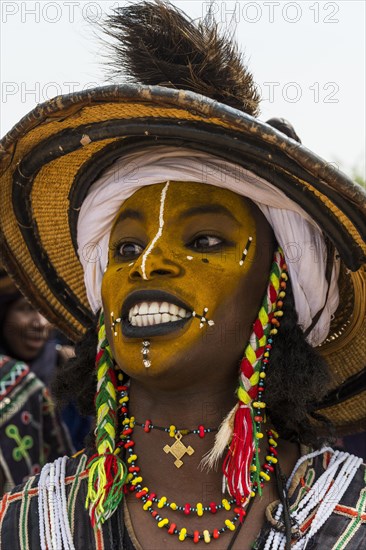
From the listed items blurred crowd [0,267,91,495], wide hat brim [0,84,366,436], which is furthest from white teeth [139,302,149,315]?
blurred crowd [0,267,91,495]

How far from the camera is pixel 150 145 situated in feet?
8.80

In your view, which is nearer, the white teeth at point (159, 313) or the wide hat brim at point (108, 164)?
the wide hat brim at point (108, 164)

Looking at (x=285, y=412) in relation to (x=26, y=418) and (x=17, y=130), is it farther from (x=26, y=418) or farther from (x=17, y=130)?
(x=26, y=418)

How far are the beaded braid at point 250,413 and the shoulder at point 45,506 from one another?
0.40 metres

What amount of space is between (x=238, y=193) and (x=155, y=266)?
365 millimetres

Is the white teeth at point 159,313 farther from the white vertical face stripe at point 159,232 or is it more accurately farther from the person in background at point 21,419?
the person in background at point 21,419

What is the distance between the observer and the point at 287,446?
2.77m

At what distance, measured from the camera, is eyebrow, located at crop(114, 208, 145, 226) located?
268 centimetres

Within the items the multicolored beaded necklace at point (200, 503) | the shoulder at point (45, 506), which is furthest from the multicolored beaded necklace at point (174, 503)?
the shoulder at point (45, 506)

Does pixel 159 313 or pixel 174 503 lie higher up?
pixel 159 313

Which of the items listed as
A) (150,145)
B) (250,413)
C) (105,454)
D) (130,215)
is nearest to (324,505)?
(250,413)

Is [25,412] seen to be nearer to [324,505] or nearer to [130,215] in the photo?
[130,215]

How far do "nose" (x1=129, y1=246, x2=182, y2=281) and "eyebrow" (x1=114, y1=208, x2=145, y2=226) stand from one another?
6.4 inches

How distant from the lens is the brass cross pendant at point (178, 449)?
2568mm
